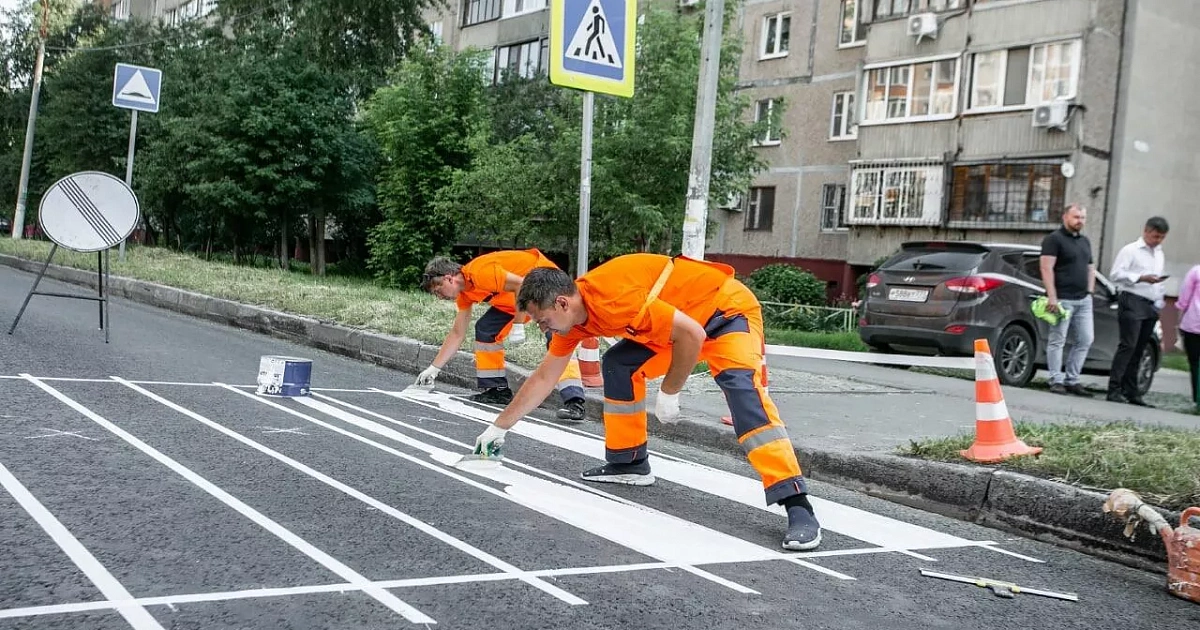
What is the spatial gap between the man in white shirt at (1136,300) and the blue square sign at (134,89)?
1582 cm

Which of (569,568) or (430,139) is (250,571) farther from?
(430,139)

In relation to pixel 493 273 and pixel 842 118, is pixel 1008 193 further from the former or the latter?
pixel 493 273

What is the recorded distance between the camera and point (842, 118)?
104 ft

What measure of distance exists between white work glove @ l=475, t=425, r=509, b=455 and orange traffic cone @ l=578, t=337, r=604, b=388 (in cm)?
348

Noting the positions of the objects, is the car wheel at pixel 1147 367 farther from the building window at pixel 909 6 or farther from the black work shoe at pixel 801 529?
the building window at pixel 909 6

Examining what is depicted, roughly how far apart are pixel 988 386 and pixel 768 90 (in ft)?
93.6

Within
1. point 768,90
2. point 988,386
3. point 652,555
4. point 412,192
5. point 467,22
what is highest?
point 467,22

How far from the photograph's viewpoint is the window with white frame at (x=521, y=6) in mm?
39719

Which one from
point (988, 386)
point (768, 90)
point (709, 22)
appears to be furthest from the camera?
point (768, 90)

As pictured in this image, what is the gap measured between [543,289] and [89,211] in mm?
7741

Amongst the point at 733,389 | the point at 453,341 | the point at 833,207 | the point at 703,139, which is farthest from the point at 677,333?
the point at 833,207

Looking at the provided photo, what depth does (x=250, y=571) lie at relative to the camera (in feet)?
12.2

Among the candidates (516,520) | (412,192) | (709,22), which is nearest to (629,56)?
(709,22)

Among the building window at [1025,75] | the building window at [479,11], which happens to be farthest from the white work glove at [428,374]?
the building window at [479,11]
